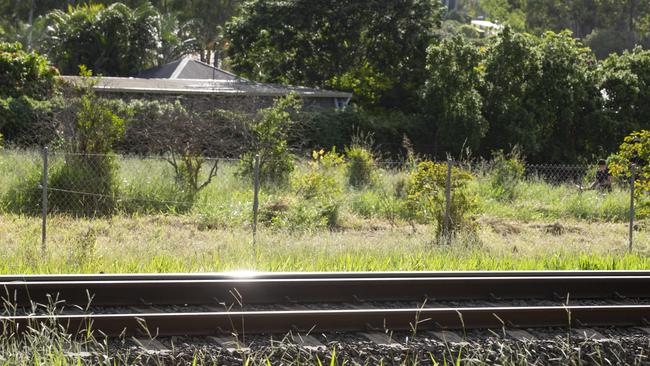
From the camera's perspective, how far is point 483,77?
1201 inches

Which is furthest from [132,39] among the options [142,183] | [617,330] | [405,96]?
[617,330]

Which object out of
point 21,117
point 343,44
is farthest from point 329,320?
point 343,44

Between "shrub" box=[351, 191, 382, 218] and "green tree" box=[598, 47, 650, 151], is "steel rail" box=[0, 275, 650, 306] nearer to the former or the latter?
"shrub" box=[351, 191, 382, 218]

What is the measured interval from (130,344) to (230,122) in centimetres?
1448

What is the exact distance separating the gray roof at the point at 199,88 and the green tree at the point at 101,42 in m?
10.9

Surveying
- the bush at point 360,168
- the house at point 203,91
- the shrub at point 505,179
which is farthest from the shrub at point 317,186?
the house at point 203,91

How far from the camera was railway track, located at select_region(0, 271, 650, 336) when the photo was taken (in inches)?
294

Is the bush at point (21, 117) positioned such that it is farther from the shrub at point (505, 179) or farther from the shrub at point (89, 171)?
the shrub at point (505, 179)

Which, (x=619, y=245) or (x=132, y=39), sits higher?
(x=132, y=39)

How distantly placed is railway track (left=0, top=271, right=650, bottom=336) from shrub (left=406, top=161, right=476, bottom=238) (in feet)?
13.1

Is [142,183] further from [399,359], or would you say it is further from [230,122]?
[399,359]

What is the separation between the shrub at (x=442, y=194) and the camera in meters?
14.0

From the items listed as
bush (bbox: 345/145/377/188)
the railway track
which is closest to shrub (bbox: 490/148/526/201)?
bush (bbox: 345/145/377/188)

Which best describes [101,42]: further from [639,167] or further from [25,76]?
[639,167]
